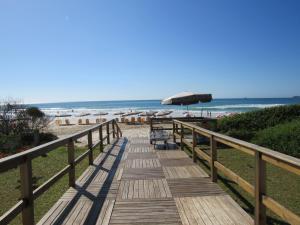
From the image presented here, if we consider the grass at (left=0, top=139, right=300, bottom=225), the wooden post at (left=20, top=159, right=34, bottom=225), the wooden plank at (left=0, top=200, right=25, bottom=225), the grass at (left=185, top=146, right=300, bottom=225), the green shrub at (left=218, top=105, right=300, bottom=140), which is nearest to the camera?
the wooden plank at (left=0, top=200, right=25, bottom=225)

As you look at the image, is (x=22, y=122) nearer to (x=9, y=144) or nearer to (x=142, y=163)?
(x=9, y=144)

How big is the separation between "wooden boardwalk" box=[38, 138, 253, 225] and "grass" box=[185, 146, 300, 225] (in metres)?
0.37

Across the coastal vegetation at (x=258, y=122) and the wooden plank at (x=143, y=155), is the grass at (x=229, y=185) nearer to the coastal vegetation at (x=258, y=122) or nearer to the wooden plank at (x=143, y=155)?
the wooden plank at (x=143, y=155)

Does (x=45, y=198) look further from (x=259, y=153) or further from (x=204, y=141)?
(x=204, y=141)

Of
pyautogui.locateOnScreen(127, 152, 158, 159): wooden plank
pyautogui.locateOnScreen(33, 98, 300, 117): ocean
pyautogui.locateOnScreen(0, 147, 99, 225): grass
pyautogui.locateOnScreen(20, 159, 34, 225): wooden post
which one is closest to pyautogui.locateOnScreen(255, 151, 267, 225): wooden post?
pyautogui.locateOnScreen(20, 159, 34, 225): wooden post

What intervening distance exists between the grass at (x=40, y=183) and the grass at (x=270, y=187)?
2.99 m

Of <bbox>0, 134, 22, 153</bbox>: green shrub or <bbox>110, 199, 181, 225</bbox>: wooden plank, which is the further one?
<bbox>0, 134, 22, 153</bbox>: green shrub

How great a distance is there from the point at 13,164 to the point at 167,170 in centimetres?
380

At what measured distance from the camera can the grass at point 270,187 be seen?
4.17 metres

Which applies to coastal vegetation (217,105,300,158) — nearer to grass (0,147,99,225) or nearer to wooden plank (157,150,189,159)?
wooden plank (157,150,189,159)

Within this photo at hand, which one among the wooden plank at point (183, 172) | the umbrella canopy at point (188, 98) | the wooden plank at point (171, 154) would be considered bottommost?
the wooden plank at point (171, 154)

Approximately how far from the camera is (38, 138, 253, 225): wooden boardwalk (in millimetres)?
3344

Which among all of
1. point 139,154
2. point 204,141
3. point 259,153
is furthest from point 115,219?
point 204,141

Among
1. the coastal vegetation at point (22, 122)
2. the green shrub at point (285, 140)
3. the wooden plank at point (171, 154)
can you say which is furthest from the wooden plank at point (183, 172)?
the coastal vegetation at point (22, 122)
